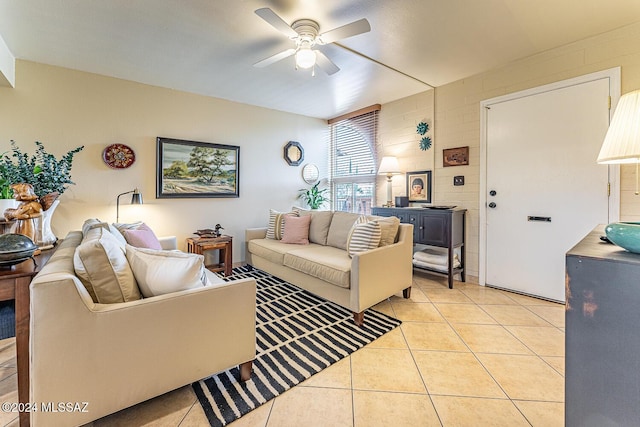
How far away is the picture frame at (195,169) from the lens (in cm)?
352

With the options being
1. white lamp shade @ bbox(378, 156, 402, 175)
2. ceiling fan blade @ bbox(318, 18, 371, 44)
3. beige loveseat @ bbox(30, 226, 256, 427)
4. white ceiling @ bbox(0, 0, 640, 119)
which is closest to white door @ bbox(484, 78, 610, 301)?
white ceiling @ bbox(0, 0, 640, 119)

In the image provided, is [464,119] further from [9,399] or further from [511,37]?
[9,399]

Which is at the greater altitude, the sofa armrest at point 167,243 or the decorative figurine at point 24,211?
the decorative figurine at point 24,211

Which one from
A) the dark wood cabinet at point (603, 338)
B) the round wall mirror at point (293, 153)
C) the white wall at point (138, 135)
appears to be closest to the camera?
the dark wood cabinet at point (603, 338)

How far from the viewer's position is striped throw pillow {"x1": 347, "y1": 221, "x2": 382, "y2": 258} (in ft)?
8.30

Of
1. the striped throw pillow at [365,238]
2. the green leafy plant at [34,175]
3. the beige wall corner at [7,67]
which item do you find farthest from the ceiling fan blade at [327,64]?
the beige wall corner at [7,67]

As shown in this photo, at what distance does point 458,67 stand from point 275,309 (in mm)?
3166

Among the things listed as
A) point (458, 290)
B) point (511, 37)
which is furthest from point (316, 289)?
point (511, 37)

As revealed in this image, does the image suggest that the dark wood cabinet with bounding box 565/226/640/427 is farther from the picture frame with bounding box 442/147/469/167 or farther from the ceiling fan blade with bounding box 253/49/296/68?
the picture frame with bounding box 442/147/469/167

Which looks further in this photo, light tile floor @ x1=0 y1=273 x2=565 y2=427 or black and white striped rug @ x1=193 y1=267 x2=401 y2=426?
black and white striped rug @ x1=193 y1=267 x2=401 y2=426

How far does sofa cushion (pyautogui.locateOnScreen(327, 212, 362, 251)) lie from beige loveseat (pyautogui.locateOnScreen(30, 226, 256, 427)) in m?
1.78

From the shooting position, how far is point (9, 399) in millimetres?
1491

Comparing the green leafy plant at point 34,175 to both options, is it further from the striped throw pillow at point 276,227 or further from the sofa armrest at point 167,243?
the striped throw pillow at point 276,227

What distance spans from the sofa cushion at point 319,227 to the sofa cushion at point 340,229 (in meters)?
0.07
